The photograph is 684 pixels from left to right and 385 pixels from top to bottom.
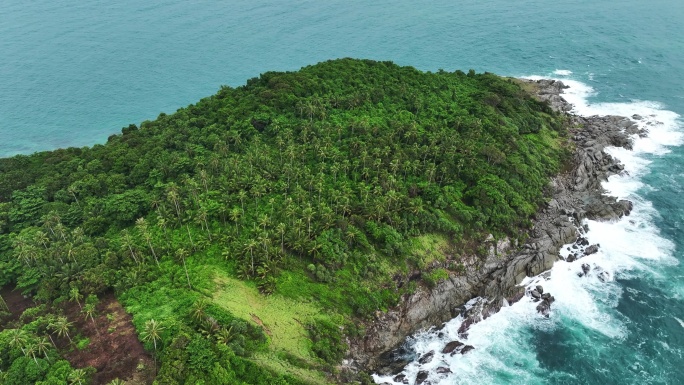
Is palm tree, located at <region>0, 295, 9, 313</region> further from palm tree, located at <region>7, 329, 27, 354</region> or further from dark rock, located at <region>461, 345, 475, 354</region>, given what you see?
dark rock, located at <region>461, 345, 475, 354</region>

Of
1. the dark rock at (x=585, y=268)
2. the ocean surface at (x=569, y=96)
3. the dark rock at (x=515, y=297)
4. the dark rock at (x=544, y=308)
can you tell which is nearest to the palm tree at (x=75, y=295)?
the ocean surface at (x=569, y=96)

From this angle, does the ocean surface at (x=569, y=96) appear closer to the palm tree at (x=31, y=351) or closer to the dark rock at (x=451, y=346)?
the dark rock at (x=451, y=346)

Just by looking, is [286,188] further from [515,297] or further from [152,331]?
[515,297]

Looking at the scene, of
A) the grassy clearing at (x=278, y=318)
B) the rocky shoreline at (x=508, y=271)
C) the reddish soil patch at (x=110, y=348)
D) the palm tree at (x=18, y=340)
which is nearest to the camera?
the palm tree at (x=18, y=340)

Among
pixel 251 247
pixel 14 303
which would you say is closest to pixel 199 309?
pixel 251 247

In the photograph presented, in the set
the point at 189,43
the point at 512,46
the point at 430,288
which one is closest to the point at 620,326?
the point at 430,288

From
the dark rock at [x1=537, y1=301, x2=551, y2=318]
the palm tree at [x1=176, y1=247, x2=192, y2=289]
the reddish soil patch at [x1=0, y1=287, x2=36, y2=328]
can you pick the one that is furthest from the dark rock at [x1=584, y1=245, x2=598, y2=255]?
the reddish soil patch at [x1=0, y1=287, x2=36, y2=328]

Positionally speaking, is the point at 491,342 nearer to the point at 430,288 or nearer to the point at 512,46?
the point at 430,288
